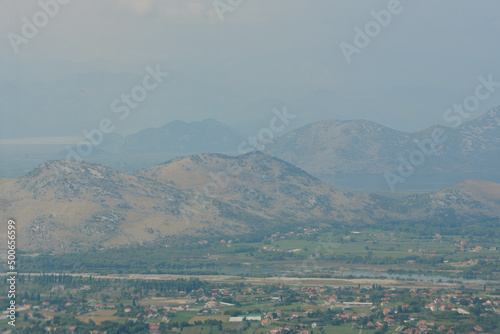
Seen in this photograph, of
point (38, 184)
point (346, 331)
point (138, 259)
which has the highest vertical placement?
point (38, 184)

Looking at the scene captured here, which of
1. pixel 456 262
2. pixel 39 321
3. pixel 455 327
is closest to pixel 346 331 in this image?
pixel 455 327

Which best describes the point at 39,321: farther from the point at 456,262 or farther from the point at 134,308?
the point at 456,262

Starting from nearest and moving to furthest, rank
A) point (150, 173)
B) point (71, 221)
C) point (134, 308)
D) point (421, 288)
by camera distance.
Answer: point (134, 308) < point (421, 288) < point (71, 221) < point (150, 173)

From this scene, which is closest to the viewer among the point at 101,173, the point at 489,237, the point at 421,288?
the point at 421,288

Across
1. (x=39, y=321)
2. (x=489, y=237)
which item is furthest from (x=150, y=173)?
(x=39, y=321)

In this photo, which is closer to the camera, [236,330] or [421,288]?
[236,330]

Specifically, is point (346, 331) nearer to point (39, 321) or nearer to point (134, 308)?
point (134, 308)

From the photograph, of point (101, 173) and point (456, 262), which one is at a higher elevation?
point (101, 173)
